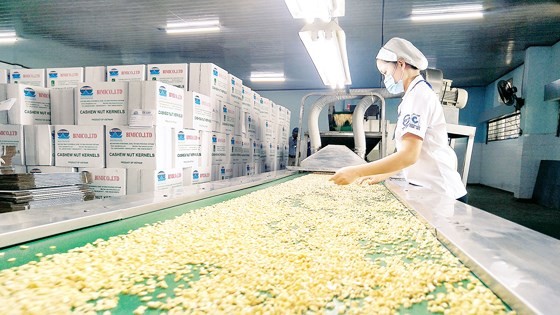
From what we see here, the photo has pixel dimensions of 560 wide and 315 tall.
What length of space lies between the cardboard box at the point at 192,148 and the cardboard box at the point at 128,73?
875mm

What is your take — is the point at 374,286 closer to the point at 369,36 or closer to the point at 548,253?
A: the point at 548,253

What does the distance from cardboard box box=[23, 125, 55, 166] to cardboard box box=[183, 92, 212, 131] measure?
47.9 inches

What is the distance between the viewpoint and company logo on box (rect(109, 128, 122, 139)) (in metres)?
2.98

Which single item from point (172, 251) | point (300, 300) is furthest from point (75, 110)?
point (300, 300)

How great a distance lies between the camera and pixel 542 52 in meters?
7.66

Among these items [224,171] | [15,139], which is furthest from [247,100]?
[15,139]

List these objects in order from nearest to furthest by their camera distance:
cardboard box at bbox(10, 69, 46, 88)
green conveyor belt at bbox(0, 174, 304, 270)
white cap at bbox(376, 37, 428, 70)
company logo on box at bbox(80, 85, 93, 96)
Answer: green conveyor belt at bbox(0, 174, 304, 270) < white cap at bbox(376, 37, 428, 70) < company logo on box at bbox(80, 85, 93, 96) < cardboard box at bbox(10, 69, 46, 88)

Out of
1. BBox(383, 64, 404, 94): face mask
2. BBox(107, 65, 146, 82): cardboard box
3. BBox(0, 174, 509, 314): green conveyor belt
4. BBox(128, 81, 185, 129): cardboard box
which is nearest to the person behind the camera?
BBox(0, 174, 509, 314): green conveyor belt

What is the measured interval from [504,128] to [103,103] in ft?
35.8

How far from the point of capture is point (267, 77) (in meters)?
11.4

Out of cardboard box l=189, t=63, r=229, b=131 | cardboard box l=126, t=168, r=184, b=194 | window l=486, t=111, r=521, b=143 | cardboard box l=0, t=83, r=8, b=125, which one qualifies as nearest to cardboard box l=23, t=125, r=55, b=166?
cardboard box l=0, t=83, r=8, b=125

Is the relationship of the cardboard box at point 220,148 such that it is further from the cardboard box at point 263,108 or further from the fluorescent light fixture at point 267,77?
the fluorescent light fixture at point 267,77

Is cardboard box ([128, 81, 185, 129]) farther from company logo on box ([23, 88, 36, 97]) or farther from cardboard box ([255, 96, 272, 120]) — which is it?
cardboard box ([255, 96, 272, 120])

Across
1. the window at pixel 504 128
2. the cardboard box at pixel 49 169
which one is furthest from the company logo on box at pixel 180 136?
the window at pixel 504 128
